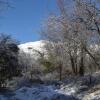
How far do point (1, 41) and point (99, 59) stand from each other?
11.9m

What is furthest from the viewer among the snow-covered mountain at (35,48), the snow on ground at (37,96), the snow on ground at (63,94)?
the snow-covered mountain at (35,48)

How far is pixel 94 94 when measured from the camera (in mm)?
20078

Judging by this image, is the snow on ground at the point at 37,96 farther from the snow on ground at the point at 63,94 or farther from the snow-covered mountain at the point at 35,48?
the snow-covered mountain at the point at 35,48

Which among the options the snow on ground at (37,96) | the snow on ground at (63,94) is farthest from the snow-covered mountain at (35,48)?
the snow on ground at (37,96)

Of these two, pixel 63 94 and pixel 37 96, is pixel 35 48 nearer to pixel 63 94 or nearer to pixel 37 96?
pixel 63 94

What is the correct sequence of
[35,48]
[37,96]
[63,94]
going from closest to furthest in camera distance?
[37,96] → [63,94] → [35,48]

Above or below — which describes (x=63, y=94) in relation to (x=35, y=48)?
below

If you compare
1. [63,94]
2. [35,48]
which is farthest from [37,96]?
[35,48]

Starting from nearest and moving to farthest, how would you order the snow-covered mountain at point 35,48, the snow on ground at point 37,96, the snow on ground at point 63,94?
1. the snow on ground at point 63,94
2. the snow on ground at point 37,96
3. the snow-covered mountain at point 35,48

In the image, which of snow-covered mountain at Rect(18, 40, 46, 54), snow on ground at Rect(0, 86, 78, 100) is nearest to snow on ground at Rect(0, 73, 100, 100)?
snow on ground at Rect(0, 86, 78, 100)

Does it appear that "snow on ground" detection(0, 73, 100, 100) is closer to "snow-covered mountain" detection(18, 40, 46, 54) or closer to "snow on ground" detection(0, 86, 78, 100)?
"snow on ground" detection(0, 86, 78, 100)

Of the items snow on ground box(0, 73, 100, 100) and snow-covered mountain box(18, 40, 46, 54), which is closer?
snow on ground box(0, 73, 100, 100)

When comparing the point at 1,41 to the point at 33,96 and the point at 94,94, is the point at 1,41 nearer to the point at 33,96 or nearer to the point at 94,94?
the point at 33,96

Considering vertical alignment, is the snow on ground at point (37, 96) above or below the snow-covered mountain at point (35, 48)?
below
